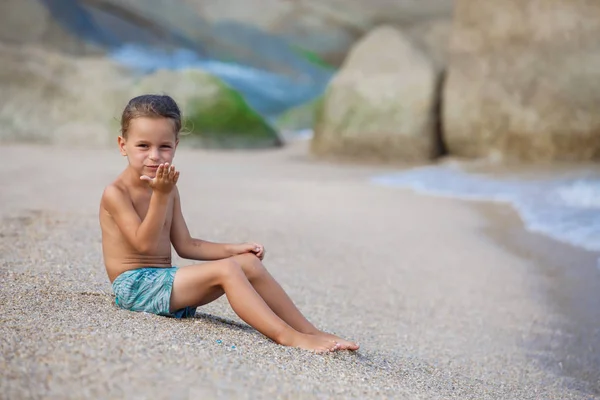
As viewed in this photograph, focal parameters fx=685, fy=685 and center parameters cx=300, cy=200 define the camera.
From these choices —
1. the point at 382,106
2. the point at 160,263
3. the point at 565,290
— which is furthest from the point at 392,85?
the point at 160,263

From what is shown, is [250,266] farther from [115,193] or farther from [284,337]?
[115,193]

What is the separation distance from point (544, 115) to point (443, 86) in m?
1.91

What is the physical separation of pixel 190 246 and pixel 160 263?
0.54 feet

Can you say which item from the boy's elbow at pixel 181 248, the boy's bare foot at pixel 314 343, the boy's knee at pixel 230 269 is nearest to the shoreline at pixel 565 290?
the boy's bare foot at pixel 314 343

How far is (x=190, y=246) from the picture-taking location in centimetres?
263

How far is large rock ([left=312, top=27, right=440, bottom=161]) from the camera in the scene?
1158cm

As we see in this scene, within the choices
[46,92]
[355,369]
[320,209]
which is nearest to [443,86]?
[320,209]

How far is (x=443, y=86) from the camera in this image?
11672 millimetres

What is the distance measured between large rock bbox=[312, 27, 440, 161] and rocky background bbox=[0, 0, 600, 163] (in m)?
0.02

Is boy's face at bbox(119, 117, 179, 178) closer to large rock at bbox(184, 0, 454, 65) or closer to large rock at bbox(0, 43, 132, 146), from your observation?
large rock at bbox(0, 43, 132, 146)

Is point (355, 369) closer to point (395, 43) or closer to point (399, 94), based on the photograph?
point (399, 94)

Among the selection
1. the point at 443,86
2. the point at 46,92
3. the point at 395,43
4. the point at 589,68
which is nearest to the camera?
the point at 589,68

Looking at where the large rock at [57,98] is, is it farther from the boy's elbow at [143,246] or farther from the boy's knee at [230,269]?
the boy's knee at [230,269]

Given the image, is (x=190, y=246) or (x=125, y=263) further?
(x=190, y=246)
